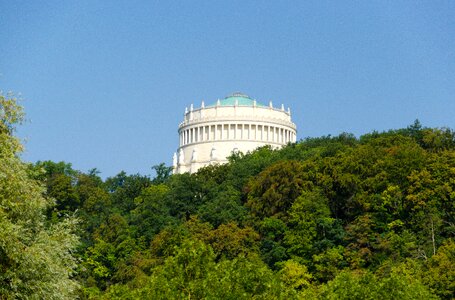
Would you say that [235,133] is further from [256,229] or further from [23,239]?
[23,239]

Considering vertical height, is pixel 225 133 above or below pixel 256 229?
above

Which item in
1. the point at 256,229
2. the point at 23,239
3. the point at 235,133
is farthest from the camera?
the point at 235,133

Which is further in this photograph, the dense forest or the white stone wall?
the white stone wall

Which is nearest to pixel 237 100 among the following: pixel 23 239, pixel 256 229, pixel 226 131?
pixel 226 131

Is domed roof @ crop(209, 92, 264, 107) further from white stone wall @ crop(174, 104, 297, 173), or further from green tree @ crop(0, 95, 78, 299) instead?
green tree @ crop(0, 95, 78, 299)

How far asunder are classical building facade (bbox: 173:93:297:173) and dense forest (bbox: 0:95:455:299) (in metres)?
28.7

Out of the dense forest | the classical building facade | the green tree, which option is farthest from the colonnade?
the green tree

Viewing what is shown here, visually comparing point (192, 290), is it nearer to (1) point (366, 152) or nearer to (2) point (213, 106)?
(1) point (366, 152)

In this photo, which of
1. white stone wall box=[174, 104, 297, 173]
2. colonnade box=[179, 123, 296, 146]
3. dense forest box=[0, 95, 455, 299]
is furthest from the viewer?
colonnade box=[179, 123, 296, 146]

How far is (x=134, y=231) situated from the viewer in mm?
79438

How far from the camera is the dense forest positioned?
32.2 m

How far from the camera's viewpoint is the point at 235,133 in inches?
5020

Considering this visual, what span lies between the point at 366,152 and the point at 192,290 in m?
32.9

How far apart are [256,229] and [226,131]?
5676 cm
